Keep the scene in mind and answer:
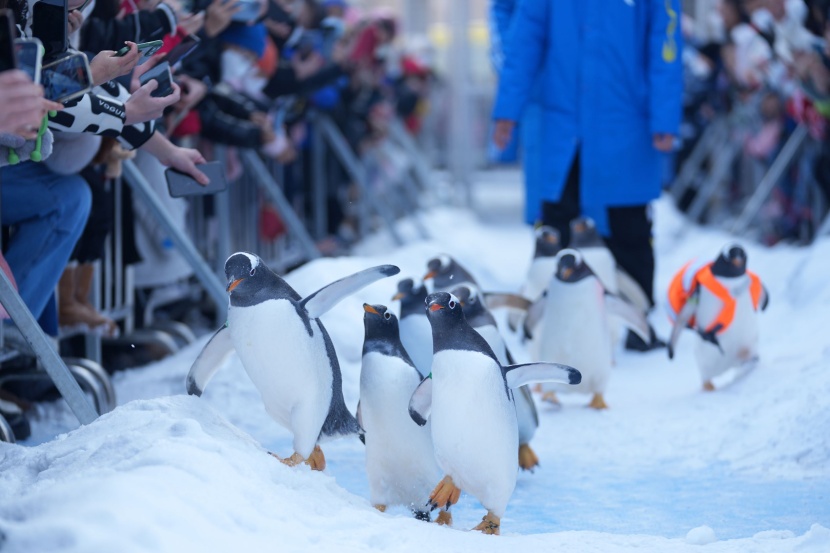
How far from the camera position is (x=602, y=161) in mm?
5398

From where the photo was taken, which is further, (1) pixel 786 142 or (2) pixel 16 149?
(1) pixel 786 142

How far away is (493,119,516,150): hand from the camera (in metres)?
5.28

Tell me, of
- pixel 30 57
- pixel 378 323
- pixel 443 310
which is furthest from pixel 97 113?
pixel 443 310

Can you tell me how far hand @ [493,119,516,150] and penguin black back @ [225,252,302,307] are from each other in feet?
9.60

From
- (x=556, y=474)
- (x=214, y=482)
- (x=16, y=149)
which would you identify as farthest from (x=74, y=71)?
(x=556, y=474)

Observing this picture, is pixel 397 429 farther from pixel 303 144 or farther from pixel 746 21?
pixel 746 21

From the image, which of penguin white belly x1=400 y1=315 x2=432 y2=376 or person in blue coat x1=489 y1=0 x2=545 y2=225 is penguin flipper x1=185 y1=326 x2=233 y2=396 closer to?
penguin white belly x1=400 y1=315 x2=432 y2=376

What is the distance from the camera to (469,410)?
243 cm

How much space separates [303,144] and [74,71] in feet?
19.0

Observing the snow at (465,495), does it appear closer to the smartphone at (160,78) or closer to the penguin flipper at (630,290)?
the penguin flipper at (630,290)

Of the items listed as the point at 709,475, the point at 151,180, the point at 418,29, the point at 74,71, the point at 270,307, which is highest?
the point at 74,71

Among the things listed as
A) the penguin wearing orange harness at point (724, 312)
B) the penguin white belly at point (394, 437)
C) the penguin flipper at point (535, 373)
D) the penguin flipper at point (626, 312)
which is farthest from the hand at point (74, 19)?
the penguin wearing orange harness at point (724, 312)

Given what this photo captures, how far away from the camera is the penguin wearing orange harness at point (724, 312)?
165 inches

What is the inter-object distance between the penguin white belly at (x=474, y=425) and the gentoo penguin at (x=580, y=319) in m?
1.53
